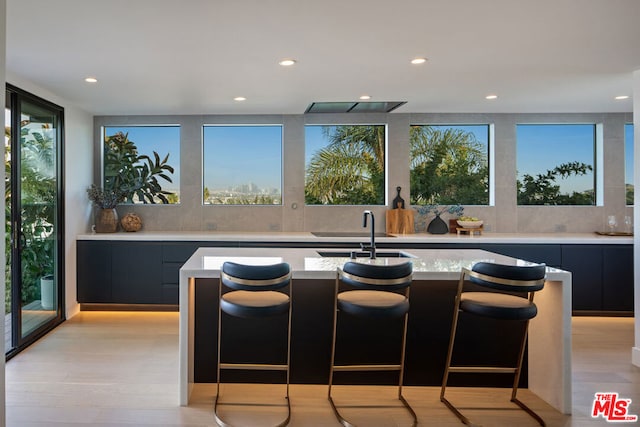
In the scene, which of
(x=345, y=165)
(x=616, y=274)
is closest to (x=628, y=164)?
(x=616, y=274)

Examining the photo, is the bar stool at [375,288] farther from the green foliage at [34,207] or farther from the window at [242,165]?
the window at [242,165]

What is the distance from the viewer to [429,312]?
308 centimetres

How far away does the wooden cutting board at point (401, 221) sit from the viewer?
543cm

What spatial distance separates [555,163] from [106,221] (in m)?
5.80

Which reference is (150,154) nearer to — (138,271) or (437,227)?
(138,271)

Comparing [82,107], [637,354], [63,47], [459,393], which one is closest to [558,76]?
[637,354]

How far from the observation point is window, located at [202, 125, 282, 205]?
5.75m

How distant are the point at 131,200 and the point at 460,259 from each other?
14.3ft

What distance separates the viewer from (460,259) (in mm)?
3279

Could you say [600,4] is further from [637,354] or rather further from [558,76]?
[637,354]

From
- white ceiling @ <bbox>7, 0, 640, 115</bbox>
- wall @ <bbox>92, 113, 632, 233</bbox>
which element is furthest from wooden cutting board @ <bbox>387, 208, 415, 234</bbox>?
white ceiling @ <bbox>7, 0, 640, 115</bbox>

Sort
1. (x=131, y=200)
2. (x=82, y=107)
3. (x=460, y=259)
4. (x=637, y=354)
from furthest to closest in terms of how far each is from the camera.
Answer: (x=131, y=200), (x=82, y=107), (x=637, y=354), (x=460, y=259)

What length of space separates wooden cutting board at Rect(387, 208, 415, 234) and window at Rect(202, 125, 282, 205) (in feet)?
4.92

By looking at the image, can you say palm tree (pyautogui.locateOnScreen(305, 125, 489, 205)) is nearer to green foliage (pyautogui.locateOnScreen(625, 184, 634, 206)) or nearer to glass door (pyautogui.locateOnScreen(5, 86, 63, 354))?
green foliage (pyautogui.locateOnScreen(625, 184, 634, 206))
